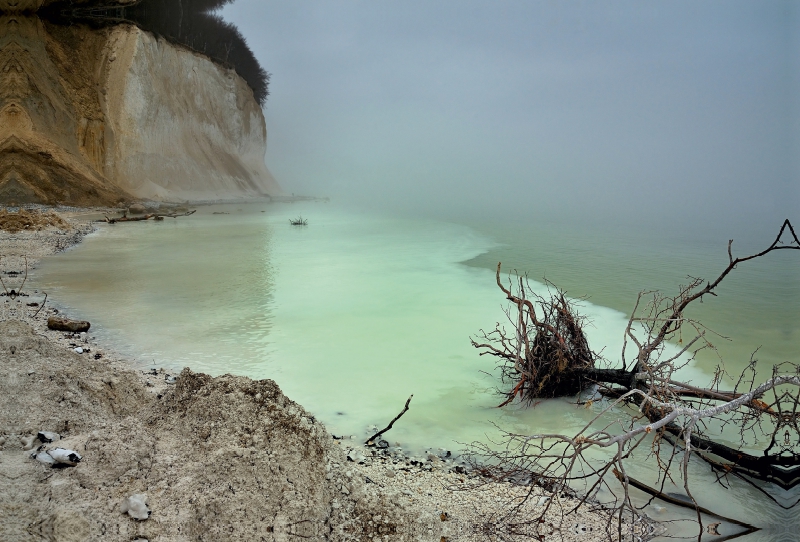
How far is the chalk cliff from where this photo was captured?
63.2 ft

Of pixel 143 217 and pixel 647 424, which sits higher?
pixel 647 424

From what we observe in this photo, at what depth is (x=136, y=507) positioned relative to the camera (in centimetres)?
236

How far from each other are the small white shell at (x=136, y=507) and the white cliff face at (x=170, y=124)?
24362 mm

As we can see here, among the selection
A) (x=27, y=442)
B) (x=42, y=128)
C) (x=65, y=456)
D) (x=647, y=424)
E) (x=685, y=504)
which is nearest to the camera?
(x=65, y=456)

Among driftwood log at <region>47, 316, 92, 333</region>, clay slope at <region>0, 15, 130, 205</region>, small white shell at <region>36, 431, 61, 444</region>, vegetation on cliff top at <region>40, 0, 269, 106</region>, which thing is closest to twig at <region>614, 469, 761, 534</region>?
small white shell at <region>36, 431, 61, 444</region>

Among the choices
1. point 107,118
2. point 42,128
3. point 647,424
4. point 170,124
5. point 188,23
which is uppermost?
point 188,23

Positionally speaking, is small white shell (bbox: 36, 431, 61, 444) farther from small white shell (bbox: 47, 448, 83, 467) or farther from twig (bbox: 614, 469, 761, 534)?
twig (bbox: 614, 469, 761, 534)

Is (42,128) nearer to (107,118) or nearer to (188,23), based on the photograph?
(107,118)

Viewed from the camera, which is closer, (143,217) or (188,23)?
(143,217)

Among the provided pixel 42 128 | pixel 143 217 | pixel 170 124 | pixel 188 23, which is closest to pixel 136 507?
pixel 143 217

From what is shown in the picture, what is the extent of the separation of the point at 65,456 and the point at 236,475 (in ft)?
2.53

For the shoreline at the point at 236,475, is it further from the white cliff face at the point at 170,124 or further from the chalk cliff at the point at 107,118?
the white cliff face at the point at 170,124

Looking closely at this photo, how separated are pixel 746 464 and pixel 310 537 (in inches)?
106

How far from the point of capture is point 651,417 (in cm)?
379
